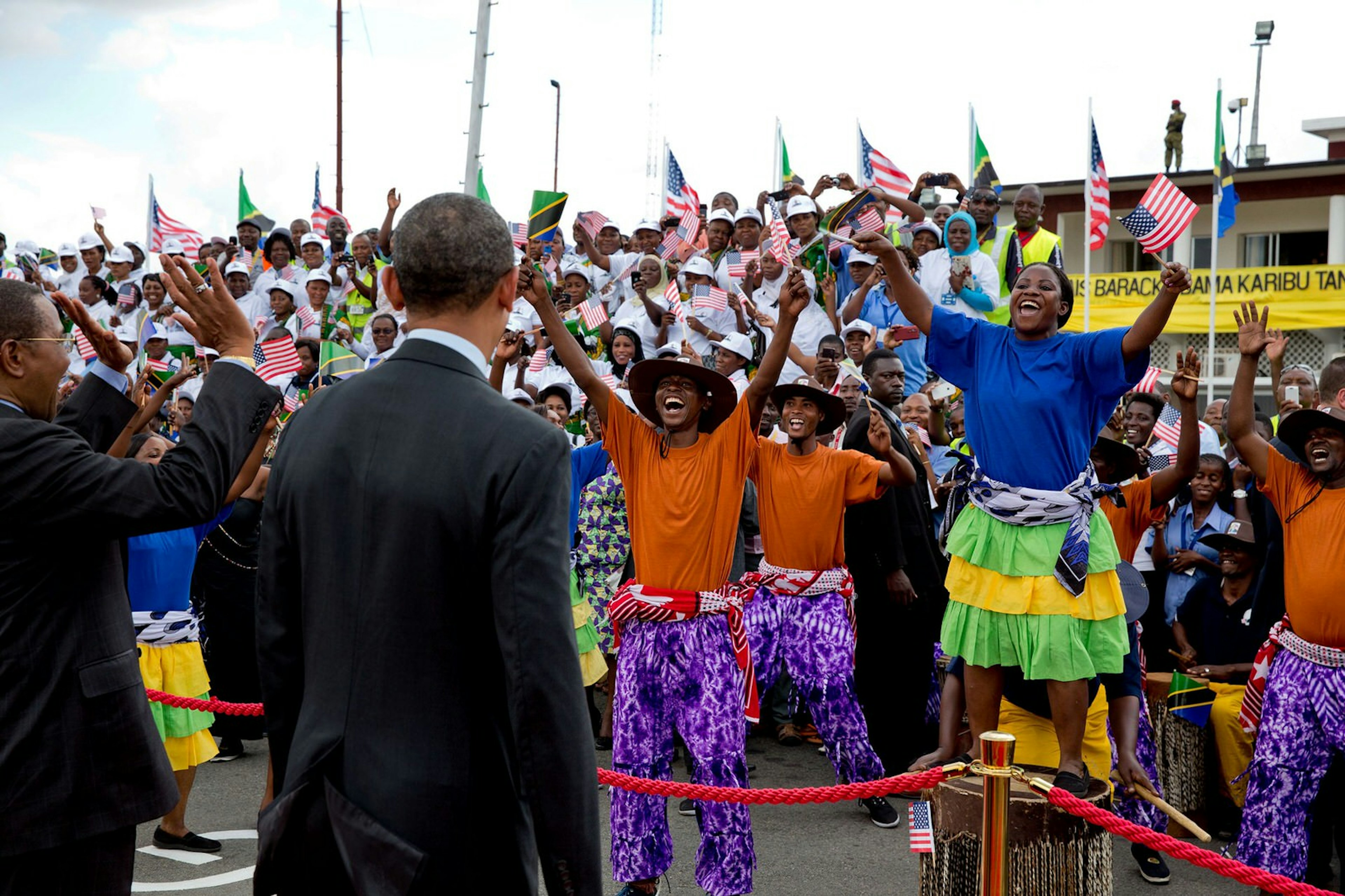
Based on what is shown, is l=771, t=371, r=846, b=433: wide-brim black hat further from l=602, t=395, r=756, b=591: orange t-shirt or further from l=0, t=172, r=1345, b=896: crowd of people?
l=602, t=395, r=756, b=591: orange t-shirt

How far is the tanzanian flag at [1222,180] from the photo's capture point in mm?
14883

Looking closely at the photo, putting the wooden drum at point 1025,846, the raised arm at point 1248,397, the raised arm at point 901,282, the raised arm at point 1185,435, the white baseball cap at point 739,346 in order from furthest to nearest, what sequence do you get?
the white baseball cap at point 739,346
the raised arm at point 1248,397
the raised arm at point 1185,435
the raised arm at point 901,282
the wooden drum at point 1025,846

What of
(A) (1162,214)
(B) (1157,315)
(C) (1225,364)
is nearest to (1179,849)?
(B) (1157,315)

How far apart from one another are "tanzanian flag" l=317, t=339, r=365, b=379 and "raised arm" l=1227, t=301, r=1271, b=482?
Answer: 26.2 ft

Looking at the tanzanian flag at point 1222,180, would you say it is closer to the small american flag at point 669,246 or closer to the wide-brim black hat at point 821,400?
the small american flag at point 669,246

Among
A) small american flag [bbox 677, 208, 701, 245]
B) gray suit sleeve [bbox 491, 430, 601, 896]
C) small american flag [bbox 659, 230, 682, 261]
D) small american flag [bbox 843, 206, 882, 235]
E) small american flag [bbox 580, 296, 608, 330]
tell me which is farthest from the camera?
small american flag [bbox 677, 208, 701, 245]

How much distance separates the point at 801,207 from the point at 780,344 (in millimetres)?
6440

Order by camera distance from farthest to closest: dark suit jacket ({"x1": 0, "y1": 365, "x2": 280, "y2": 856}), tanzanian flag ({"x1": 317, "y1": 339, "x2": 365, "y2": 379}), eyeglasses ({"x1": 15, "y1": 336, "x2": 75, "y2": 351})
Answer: tanzanian flag ({"x1": 317, "y1": 339, "x2": 365, "y2": 379}), eyeglasses ({"x1": 15, "y1": 336, "x2": 75, "y2": 351}), dark suit jacket ({"x1": 0, "y1": 365, "x2": 280, "y2": 856})

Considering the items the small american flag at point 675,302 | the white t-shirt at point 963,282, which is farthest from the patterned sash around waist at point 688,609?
the small american flag at point 675,302

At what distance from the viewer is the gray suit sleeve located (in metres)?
2.29

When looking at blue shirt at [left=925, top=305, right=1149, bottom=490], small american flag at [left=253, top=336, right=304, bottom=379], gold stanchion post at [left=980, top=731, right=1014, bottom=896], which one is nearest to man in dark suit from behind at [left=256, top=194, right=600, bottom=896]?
gold stanchion post at [left=980, top=731, right=1014, bottom=896]

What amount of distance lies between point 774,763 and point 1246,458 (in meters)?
3.84

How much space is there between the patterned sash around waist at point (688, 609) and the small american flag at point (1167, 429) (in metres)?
3.67

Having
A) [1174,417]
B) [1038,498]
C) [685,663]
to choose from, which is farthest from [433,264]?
[1174,417]
